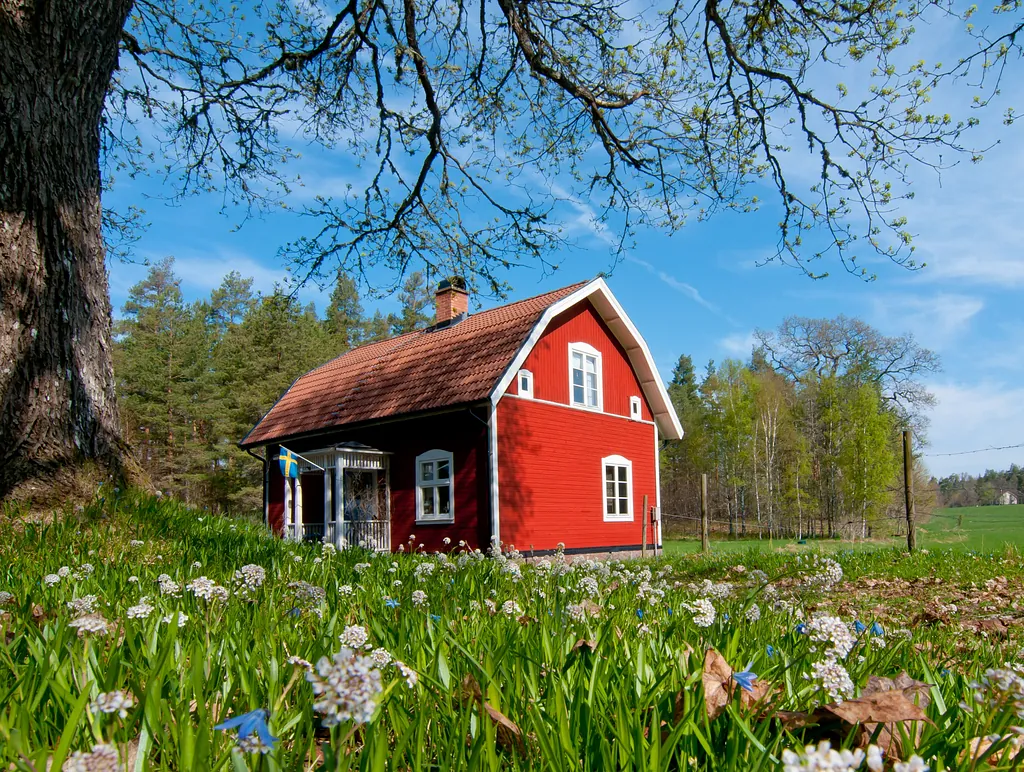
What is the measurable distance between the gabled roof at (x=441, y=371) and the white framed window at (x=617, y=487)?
314cm

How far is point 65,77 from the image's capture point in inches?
214

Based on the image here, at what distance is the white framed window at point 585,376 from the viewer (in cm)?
2039

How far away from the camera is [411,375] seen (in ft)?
66.0

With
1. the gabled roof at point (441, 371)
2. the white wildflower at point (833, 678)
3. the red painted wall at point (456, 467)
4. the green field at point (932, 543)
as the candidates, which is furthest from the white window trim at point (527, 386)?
the white wildflower at point (833, 678)

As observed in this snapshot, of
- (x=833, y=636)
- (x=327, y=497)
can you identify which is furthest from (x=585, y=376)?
(x=833, y=636)

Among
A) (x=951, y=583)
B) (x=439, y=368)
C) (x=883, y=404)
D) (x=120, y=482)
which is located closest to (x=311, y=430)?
(x=439, y=368)

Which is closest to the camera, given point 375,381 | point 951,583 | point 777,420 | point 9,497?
point 9,497

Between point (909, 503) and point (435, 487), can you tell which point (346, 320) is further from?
point (909, 503)

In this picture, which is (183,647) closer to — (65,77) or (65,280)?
(65,280)

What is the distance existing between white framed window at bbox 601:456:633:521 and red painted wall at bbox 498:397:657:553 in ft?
0.63

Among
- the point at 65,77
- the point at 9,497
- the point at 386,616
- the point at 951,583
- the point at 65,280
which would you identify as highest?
the point at 65,77

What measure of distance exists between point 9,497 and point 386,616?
3.94m

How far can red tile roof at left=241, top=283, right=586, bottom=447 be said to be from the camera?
17.9 meters

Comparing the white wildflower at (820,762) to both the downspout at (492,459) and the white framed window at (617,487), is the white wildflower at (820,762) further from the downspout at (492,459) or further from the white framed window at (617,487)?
the white framed window at (617,487)
